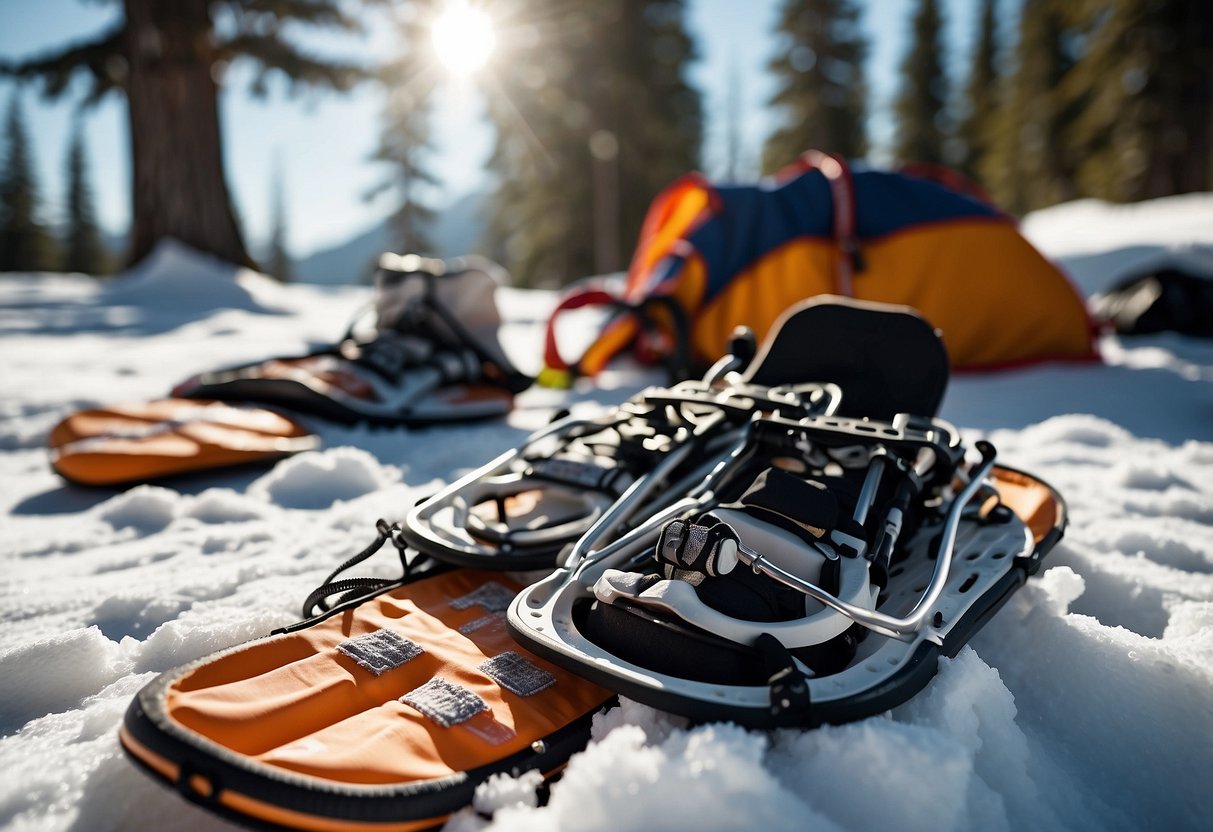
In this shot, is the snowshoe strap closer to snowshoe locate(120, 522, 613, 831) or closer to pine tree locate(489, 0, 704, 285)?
snowshoe locate(120, 522, 613, 831)

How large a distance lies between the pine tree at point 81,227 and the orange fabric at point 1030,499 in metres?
36.3

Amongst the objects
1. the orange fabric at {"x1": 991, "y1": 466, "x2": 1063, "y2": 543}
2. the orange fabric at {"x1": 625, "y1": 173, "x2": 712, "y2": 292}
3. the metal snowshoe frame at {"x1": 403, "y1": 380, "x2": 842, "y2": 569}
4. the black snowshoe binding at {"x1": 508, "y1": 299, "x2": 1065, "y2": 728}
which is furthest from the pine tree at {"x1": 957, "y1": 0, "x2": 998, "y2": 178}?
the black snowshoe binding at {"x1": 508, "y1": 299, "x2": 1065, "y2": 728}

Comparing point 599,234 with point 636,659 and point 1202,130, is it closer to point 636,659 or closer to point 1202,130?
point 1202,130

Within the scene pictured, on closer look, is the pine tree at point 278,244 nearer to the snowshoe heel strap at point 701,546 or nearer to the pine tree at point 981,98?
the pine tree at point 981,98

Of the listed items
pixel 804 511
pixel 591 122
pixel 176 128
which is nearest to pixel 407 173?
pixel 591 122

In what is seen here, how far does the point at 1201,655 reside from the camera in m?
1.35

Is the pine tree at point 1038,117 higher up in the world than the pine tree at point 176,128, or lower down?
higher up

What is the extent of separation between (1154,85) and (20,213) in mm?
36178

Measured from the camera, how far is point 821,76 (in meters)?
21.1

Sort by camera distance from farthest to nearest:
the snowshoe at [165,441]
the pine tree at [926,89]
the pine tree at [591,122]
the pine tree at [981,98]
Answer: the pine tree at [981,98] → the pine tree at [926,89] → the pine tree at [591,122] → the snowshoe at [165,441]

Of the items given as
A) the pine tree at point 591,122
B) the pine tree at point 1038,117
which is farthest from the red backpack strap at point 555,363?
the pine tree at point 1038,117

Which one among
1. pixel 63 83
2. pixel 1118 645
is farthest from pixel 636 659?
pixel 63 83

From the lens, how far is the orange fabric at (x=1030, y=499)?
5.90 feet

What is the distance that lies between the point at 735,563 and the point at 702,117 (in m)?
21.8
